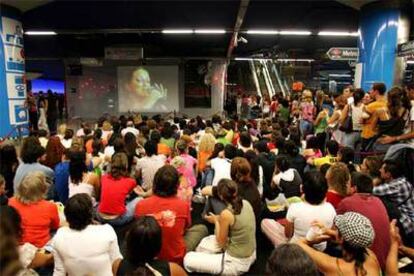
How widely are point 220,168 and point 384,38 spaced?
486cm

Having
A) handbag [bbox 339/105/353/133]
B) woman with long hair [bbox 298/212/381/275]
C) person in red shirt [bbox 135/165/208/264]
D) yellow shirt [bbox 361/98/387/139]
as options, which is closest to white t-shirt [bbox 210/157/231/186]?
person in red shirt [bbox 135/165/208/264]

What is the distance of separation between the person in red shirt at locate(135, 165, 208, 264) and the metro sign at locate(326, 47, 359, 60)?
572 cm

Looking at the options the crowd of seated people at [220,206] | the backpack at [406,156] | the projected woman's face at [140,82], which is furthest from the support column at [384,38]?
the projected woman's face at [140,82]

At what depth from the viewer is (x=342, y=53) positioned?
779 centimetres

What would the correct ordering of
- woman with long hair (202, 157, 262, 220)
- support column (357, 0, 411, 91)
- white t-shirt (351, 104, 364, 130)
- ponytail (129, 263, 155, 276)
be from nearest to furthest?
1. ponytail (129, 263, 155, 276)
2. woman with long hair (202, 157, 262, 220)
3. white t-shirt (351, 104, 364, 130)
4. support column (357, 0, 411, 91)

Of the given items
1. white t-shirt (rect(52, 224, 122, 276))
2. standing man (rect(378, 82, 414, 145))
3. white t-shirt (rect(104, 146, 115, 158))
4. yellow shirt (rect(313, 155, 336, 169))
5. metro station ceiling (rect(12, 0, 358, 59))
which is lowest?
white t-shirt (rect(52, 224, 122, 276))

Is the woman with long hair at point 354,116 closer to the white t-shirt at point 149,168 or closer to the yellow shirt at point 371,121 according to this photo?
the yellow shirt at point 371,121

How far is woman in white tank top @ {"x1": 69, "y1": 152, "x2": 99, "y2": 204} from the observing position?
13.1 feet

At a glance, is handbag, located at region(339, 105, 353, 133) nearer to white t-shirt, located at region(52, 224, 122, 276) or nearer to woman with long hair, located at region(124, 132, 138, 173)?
woman with long hair, located at region(124, 132, 138, 173)

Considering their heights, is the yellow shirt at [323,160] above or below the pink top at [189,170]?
above

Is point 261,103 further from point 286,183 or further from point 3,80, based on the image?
point 286,183

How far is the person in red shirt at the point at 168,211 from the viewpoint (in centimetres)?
297

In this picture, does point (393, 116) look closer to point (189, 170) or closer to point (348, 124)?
point (348, 124)

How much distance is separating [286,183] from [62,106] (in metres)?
16.4
